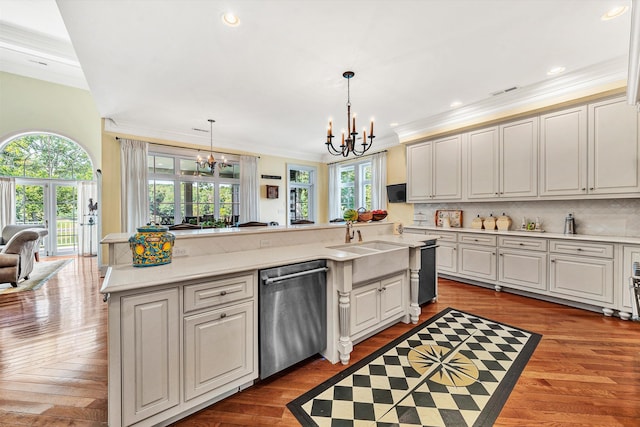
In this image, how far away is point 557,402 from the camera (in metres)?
1.67

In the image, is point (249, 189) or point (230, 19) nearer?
point (230, 19)

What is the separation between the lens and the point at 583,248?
3.10m

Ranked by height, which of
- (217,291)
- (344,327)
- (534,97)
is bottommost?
(344,327)

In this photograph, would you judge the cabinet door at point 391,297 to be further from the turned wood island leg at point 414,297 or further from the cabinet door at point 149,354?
the cabinet door at point 149,354

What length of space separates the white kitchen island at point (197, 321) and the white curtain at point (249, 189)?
4.24 meters

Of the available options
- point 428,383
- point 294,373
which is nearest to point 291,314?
point 294,373

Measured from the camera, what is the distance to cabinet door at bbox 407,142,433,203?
495 centimetres

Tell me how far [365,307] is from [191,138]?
5.40 meters

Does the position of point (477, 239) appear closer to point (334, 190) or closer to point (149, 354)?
point (334, 190)

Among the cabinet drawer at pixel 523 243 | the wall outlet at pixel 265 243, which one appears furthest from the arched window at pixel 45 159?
the cabinet drawer at pixel 523 243

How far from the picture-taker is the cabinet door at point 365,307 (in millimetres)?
2262

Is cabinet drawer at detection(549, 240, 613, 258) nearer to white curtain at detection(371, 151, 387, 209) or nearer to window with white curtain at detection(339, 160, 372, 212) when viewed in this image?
white curtain at detection(371, 151, 387, 209)

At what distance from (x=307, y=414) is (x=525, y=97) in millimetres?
4612

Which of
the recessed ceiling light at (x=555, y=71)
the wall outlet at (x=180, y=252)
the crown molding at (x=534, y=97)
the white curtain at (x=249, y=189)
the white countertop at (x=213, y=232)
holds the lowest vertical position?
the wall outlet at (x=180, y=252)
